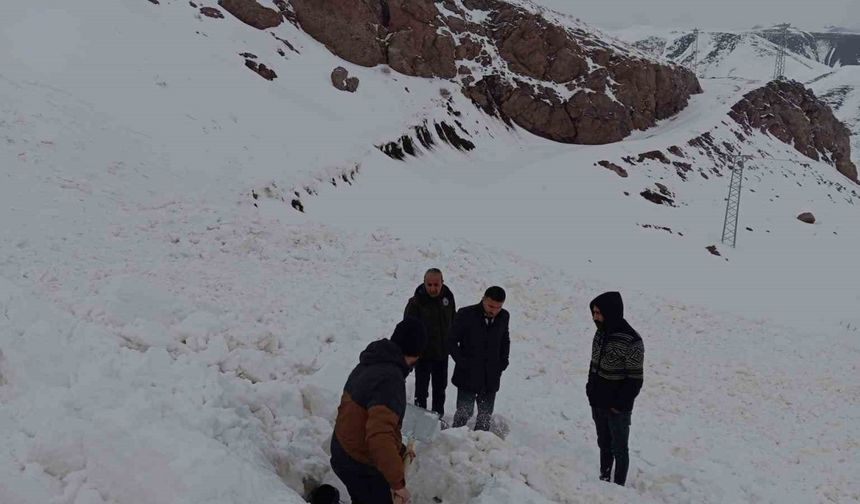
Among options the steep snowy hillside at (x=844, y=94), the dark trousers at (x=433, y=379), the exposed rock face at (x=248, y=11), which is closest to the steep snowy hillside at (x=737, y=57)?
the steep snowy hillside at (x=844, y=94)

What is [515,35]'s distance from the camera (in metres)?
43.7

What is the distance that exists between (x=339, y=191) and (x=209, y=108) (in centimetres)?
470

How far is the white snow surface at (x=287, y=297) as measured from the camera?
4.47 meters

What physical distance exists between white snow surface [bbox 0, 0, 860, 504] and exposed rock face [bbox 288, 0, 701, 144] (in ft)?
34.3

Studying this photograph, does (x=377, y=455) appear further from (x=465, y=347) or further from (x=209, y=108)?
(x=209, y=108)

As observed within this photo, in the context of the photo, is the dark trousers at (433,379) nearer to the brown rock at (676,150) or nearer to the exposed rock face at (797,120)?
the brown rock at (676,150)

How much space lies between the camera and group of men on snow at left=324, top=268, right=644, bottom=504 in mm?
3812

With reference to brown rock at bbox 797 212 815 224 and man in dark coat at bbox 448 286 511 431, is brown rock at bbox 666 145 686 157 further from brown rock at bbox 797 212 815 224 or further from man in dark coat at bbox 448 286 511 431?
man in dark coat at bbox 448 286 511 431

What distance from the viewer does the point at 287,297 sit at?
365 inches

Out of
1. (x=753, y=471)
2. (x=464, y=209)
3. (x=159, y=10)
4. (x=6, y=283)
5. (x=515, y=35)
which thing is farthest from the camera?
(x=515, y=35)

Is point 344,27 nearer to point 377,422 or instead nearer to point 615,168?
point 615,168

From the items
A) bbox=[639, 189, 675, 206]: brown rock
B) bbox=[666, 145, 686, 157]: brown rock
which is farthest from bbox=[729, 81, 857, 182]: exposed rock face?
bbox=[639, 189, 675, 206]: brown rock

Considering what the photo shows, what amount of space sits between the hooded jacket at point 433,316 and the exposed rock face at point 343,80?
2445 cm

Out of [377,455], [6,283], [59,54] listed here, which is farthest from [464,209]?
[377,455]
